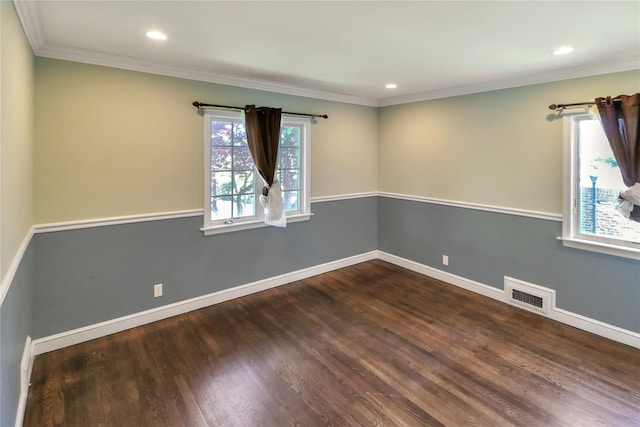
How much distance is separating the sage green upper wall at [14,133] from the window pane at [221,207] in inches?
59.2

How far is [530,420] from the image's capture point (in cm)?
204

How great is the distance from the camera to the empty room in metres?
2.07

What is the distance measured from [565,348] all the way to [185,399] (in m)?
2.99

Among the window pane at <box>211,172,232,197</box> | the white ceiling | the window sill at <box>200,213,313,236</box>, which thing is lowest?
the window sill at <box>200,213,313,236</box>

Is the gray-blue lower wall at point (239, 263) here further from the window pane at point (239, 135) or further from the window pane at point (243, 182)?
the window pane at point (239, 135)

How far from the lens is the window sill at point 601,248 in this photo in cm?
283

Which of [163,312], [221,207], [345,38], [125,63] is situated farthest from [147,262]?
[345,38]

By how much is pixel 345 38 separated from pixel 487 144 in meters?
2.21

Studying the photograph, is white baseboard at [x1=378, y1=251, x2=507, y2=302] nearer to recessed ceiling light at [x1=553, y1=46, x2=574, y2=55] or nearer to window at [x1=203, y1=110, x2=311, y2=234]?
window at [x1=203, y1=110, x2=311, y2=234]

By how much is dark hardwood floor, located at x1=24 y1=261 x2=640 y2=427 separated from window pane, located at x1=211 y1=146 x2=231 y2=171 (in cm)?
148

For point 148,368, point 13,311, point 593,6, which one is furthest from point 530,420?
point 13,311

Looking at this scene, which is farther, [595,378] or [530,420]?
[595,378]

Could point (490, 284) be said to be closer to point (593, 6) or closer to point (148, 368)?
point (593, 6)

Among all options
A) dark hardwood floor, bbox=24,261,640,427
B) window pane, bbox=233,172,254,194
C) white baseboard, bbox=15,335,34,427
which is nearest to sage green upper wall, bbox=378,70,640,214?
dark hardwood floor, bbox=24,261,640,427
